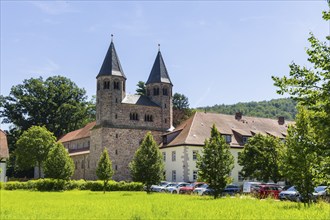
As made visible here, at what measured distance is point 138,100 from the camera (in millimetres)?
67312

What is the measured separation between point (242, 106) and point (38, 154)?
341 ft

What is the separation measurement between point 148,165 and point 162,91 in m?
28.3

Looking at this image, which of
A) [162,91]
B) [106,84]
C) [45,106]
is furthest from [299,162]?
[45,106]

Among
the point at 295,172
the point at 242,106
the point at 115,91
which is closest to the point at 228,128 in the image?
the point at 115,91

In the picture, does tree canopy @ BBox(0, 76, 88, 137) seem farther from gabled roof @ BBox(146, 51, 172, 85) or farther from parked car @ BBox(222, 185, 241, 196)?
parked car @ BBox(222, 185, 241, 196)

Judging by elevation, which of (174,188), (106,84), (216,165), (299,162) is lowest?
(174,188)

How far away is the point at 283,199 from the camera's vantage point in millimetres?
29766

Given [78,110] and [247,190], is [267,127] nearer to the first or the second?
[247,190]

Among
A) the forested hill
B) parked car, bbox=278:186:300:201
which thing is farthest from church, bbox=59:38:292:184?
the forested hill

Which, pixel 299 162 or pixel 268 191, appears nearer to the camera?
pixel 299 162

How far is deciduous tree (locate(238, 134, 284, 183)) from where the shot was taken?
1742 inches

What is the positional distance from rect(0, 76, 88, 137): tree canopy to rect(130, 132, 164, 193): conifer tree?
5079 cm

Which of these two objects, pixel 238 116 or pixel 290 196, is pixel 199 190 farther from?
pixel 238 116

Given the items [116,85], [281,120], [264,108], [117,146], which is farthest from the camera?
[264,108]
